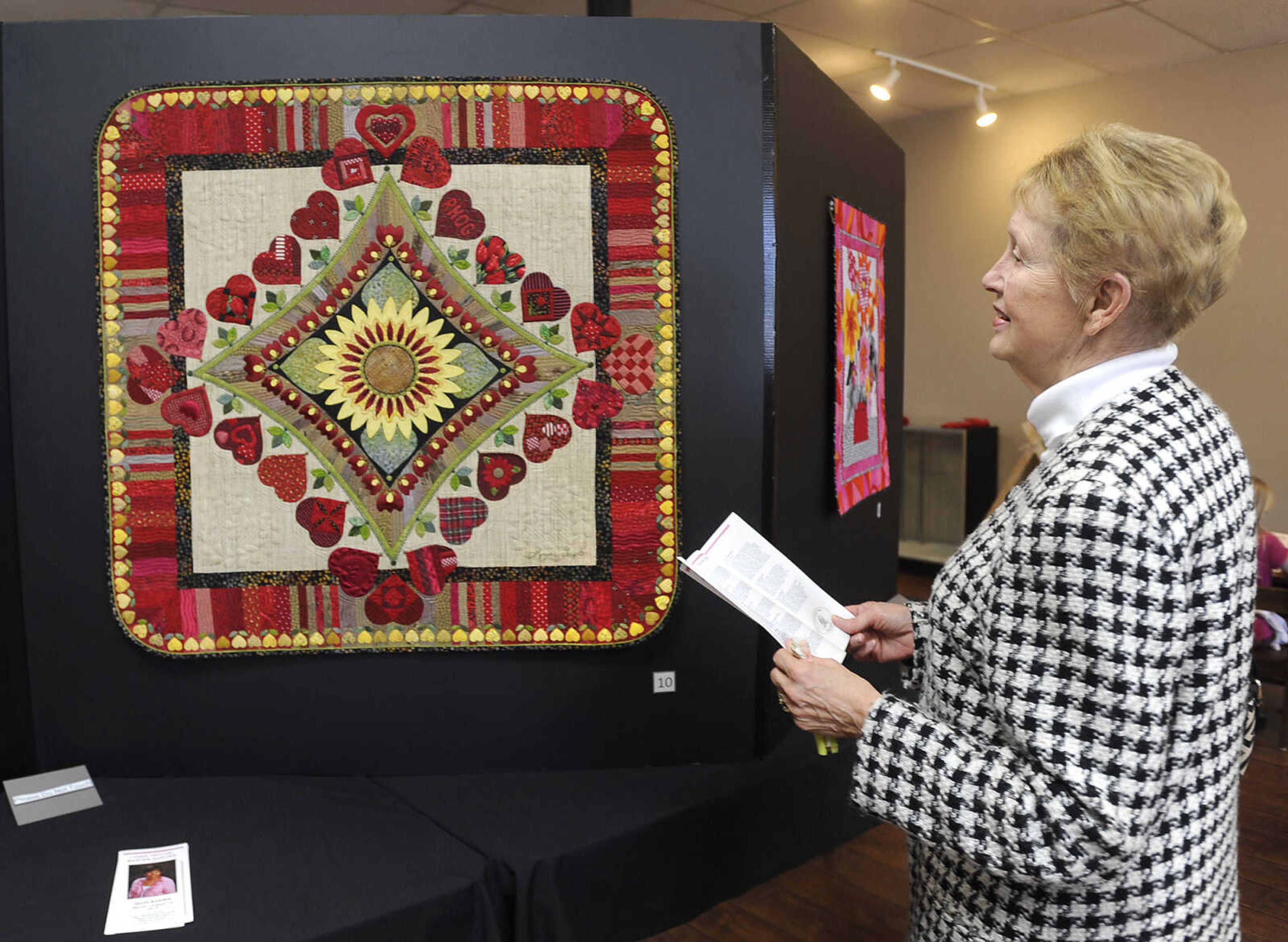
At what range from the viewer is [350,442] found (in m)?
2.33

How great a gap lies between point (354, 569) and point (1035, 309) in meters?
1.67

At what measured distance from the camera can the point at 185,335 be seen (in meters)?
2.30

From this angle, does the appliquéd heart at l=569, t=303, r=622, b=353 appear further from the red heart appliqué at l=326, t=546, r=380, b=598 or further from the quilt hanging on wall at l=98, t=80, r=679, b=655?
the red heart appliqué at l=326, t=546, r=380, b=598

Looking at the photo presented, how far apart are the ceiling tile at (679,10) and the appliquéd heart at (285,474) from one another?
131 inches

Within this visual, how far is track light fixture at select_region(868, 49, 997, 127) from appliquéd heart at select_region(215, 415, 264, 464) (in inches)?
172

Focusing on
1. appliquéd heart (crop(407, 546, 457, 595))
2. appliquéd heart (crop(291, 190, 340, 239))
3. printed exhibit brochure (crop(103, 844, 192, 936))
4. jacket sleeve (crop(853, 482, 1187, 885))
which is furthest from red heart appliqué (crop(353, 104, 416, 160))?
jacket sleeve (crop(853, 482, 1187, 885))

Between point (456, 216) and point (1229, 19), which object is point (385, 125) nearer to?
point (456, 216)

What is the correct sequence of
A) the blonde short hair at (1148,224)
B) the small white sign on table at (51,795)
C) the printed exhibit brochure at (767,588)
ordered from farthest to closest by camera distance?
1. the small white sign on table at (51,795)
2. the printed exhibit brochure at (767,588)
3. the blonde short hair at (1148,224)

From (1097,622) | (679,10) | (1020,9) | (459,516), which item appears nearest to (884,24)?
(1020,9)

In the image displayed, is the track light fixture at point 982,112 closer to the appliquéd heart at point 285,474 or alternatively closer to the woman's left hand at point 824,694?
the appliquéd heart at point 285,474

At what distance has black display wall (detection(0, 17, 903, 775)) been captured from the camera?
7.54 ft

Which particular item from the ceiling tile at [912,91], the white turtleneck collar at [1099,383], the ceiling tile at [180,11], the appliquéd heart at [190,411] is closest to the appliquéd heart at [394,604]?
the appliquéd heart at [190,411]

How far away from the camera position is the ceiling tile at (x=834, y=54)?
5.38 m

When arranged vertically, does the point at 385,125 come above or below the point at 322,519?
above
